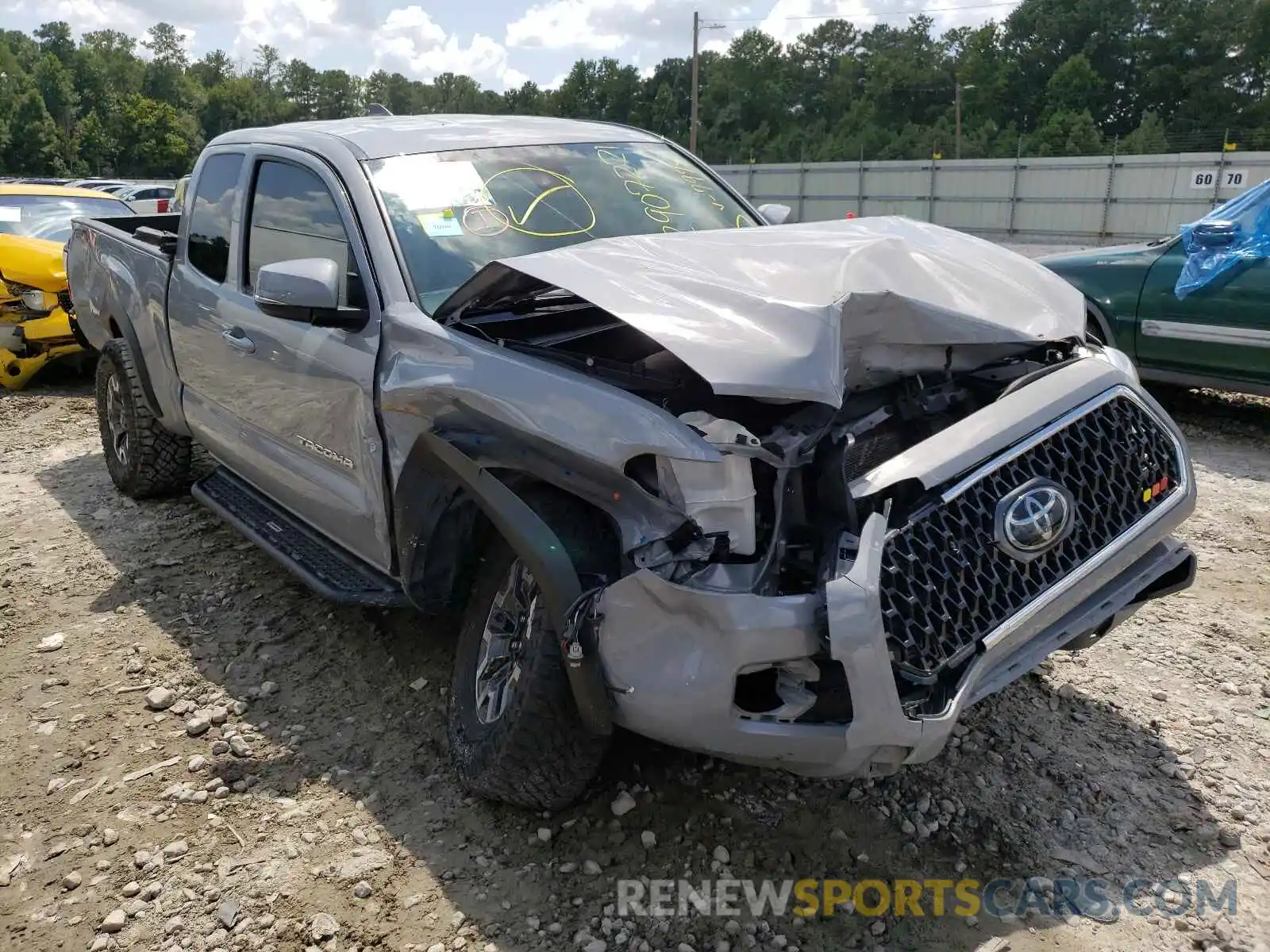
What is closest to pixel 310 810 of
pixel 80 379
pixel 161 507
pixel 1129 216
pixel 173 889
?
pixel 173 889

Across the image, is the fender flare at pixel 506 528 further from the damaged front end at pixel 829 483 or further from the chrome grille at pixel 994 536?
the chrome grille at pixel 994 536

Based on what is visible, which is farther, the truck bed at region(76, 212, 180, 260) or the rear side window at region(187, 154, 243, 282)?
the truck bed at region(76, 212, 180, 260)

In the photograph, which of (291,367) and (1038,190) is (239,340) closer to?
(291,367)

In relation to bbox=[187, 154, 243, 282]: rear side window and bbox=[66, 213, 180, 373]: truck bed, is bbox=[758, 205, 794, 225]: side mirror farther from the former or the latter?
bbox=[66, 213, 180, 373]: truck bed

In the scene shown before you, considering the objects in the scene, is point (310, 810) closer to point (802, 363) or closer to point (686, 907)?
point (686, 907)

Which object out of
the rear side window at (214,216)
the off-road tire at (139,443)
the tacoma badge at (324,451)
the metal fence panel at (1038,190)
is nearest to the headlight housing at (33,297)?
the off-road tire at (139,443)

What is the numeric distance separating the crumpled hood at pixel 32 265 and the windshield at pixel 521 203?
5.95 meters

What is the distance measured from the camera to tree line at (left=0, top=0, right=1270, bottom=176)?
5591 centimetres

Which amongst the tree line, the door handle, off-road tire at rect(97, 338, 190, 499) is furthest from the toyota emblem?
the tree line

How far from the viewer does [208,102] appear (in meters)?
95.0

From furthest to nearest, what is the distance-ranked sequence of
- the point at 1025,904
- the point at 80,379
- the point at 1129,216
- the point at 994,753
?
1. the point at 1129,216
2. the point at 80,379
3. the point at 994,753
4. the point at 1025,904

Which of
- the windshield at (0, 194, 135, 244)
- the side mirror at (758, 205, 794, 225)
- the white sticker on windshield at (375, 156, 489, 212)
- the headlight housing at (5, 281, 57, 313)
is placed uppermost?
the white sticker on windshield at (375, 156, 489, 212)

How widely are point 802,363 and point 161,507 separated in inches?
174

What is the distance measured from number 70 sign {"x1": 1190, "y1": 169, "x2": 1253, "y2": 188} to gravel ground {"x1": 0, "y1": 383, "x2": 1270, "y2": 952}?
Answer: 1010 inches
